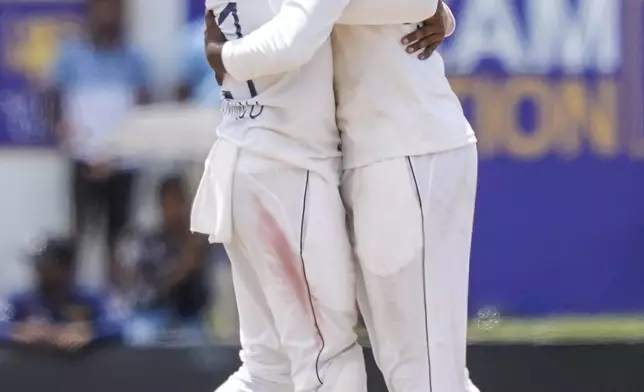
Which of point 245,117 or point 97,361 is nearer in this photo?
point 245,117

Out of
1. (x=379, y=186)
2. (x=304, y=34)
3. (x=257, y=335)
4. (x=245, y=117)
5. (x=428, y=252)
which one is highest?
(x=304, y=34)

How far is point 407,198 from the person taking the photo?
2068 mm

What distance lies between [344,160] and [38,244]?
2.48 m

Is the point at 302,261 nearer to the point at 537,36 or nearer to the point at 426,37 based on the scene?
the point at 426,37

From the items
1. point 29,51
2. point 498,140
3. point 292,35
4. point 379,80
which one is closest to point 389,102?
point 379,80

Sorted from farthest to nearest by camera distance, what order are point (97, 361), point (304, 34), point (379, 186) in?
point (97, 361) → point (379, 186) → point (304, 34)

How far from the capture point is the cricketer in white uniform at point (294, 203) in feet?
6.84

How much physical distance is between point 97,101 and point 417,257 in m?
2.52

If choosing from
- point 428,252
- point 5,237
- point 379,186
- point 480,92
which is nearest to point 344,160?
point 379,186

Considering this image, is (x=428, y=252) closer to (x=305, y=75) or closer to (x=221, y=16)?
(x=305, y=75)

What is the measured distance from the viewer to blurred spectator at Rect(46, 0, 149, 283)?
14.1 feet

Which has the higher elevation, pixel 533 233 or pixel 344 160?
pixel 344 160

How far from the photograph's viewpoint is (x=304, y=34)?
6.38 ft

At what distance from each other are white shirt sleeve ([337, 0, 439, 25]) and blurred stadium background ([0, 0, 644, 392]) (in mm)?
2278
